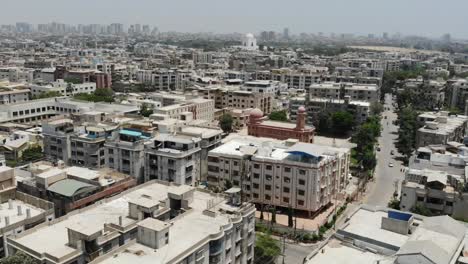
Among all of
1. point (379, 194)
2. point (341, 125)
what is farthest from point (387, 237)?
point (341, 125)

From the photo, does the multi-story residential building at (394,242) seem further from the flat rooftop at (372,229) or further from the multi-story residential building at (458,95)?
the multi-story residential building at (458,95)

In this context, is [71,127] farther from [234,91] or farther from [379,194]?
[234,91]

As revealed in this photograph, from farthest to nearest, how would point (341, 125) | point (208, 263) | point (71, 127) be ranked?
point (341, 125)
point (71, 127)
point (208, 263)

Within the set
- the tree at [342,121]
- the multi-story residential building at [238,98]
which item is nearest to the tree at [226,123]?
the multi-story residential building at [238,98]

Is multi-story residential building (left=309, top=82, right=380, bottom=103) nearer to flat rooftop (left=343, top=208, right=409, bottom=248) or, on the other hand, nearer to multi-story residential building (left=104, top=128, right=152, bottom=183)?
multi-story residential building (left=104, top=128, right=152, bottom=183)

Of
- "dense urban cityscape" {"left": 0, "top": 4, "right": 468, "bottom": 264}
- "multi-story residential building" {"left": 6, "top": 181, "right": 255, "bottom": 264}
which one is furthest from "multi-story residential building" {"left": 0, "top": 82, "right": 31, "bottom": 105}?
→ "multi-story residential building" {"left": 6, "top": 181, "right": 255, "bottom": 264}

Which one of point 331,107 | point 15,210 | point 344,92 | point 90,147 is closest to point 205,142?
point 90,147
